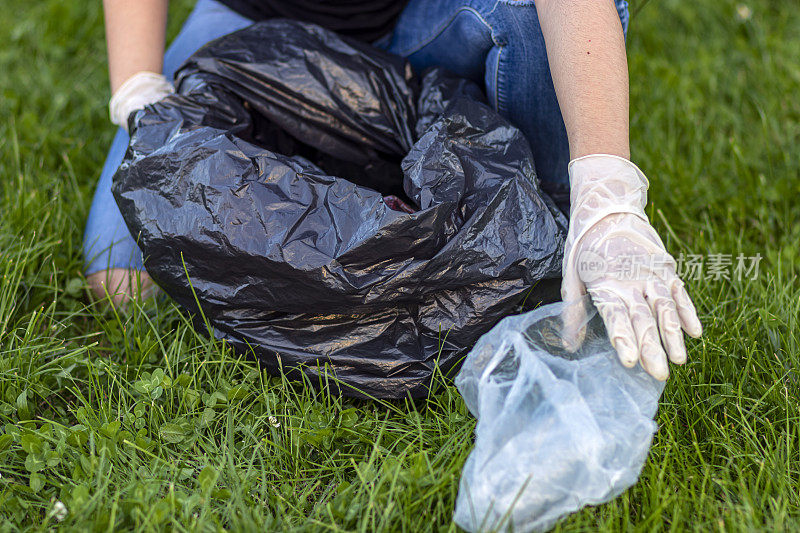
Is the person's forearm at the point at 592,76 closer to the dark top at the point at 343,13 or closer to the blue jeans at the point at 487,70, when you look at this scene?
the blue jeans at the point at 487,70

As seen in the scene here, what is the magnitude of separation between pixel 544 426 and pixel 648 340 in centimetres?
26

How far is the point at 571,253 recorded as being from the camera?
1352 mm

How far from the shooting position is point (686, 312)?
4.18ft

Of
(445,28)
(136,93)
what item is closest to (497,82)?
(445,28)

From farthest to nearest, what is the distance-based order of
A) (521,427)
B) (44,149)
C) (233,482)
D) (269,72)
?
1. (44,149)
2. (269,72)
3. (233,482)
4. (521,427)

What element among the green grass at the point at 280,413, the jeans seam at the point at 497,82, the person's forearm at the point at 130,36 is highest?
the person's forearm at the point at 130,36

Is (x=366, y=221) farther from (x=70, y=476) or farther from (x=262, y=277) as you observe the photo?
(x=70, y=476)

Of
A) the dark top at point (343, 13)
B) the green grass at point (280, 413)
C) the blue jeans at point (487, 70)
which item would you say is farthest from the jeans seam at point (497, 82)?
the green grass at point (280, 413)

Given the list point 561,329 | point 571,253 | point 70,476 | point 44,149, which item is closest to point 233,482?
point 70,476

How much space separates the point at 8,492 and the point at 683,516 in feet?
4.16

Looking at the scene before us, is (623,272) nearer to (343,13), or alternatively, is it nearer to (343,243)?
(343,243)

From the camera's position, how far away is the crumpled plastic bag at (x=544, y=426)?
1104mm

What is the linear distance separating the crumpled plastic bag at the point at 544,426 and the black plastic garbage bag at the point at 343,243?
0.17 meters

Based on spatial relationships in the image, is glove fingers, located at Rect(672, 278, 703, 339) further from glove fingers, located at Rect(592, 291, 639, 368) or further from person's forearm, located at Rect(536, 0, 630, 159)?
person's forearm, located at Rect(536, 0, 630, 159)
